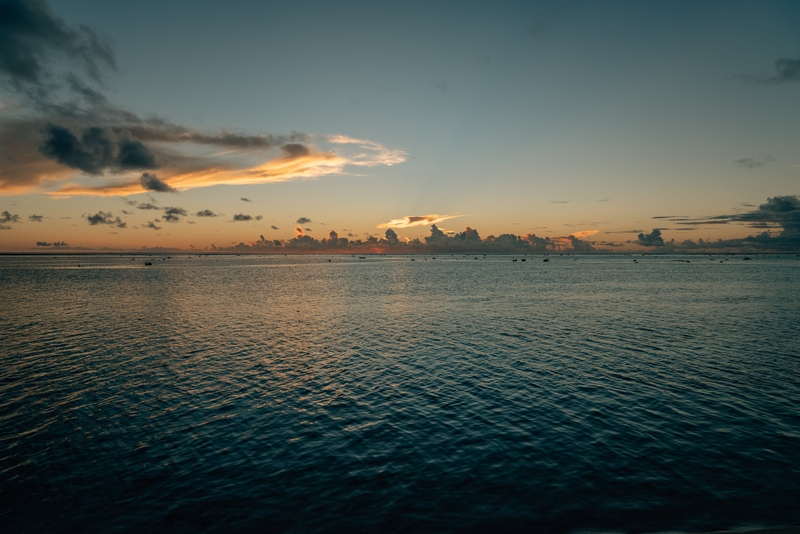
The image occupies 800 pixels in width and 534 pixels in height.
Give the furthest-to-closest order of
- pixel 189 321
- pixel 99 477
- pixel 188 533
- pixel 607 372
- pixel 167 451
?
1. pixel 189 321
2. pixel 607 372
3. pixel 167 451
4. pixel 99 477
5. pixel 188 533

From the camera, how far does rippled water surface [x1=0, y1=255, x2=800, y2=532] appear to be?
16594 millimetres

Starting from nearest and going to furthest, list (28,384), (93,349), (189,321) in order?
(28,384) < (93,349) < (189,321)

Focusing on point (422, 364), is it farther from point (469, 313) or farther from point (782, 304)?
point (782, 304)

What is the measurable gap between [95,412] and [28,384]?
1083 centimetres

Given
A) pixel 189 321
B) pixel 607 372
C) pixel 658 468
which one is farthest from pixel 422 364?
pixel 189 321

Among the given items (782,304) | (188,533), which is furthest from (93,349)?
(782,304)

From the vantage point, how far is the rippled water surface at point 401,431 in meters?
16.6

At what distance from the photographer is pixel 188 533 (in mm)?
15219

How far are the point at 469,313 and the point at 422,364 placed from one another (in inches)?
1338

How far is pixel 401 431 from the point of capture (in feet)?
78.5

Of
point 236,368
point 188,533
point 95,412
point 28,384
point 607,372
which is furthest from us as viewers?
point 236,368

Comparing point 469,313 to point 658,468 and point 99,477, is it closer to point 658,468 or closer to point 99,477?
point 658,468

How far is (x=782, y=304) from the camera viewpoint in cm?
7831

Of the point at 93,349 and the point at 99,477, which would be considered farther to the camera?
the point at 93,349
